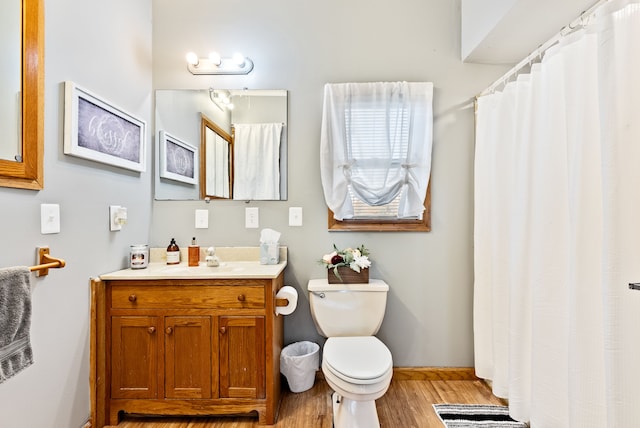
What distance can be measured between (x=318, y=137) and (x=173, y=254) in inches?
47.7

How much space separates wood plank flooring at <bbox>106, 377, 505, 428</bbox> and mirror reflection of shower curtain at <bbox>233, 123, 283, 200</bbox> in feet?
4.13

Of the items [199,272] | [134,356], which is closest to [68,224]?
[199,272]

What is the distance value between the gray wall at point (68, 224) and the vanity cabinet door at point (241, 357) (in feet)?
2.16

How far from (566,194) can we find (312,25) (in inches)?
70.3

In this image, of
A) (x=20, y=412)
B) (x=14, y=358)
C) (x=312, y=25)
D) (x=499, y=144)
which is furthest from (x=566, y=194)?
(x=20, y=412)

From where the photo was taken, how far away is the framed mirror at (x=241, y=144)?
2.08 meters

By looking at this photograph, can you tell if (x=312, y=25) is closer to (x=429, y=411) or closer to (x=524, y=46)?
(x=524, y=46)

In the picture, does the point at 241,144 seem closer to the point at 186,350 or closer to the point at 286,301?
the point at 286,301

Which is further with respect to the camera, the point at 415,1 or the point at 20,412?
the point at 415,1

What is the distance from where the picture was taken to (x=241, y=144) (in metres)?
2.09

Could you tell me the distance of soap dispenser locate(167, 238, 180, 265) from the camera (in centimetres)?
199

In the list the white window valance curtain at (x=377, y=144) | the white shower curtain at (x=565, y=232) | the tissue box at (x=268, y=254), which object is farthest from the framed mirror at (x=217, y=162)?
the white shower curtain at (x=565, y=232)

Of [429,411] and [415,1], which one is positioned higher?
[415,1]

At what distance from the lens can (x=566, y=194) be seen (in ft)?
4.10
